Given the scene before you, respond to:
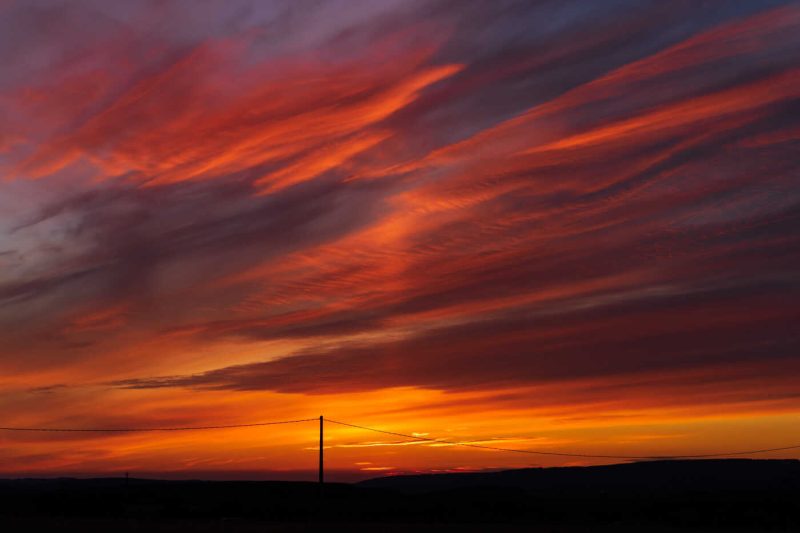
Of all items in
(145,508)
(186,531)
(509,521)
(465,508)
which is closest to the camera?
(186,531)

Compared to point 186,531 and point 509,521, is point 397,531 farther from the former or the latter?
point 509,521

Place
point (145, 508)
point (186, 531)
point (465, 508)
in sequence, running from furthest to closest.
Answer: point (145, 508), point (465, 508), point (186, 531)

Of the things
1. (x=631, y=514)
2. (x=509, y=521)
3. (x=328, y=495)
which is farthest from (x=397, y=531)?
(x=328, y=495)

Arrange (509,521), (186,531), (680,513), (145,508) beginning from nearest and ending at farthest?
(186,531)
(509,521)
(680,513)
(145,508)

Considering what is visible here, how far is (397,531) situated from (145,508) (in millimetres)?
48129

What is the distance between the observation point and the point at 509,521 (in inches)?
2650

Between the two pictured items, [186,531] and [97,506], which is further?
[97,506]

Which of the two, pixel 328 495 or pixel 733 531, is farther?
pixel 328 495

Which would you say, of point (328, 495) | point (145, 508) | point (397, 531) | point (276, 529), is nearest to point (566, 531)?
point (397, 531)

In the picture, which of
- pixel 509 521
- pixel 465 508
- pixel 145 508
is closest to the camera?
pixel 509 521

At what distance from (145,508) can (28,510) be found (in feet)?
42.1

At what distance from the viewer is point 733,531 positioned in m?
54.7

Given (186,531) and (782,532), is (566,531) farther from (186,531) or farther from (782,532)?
(186,531)

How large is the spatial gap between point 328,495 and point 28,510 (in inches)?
2295
